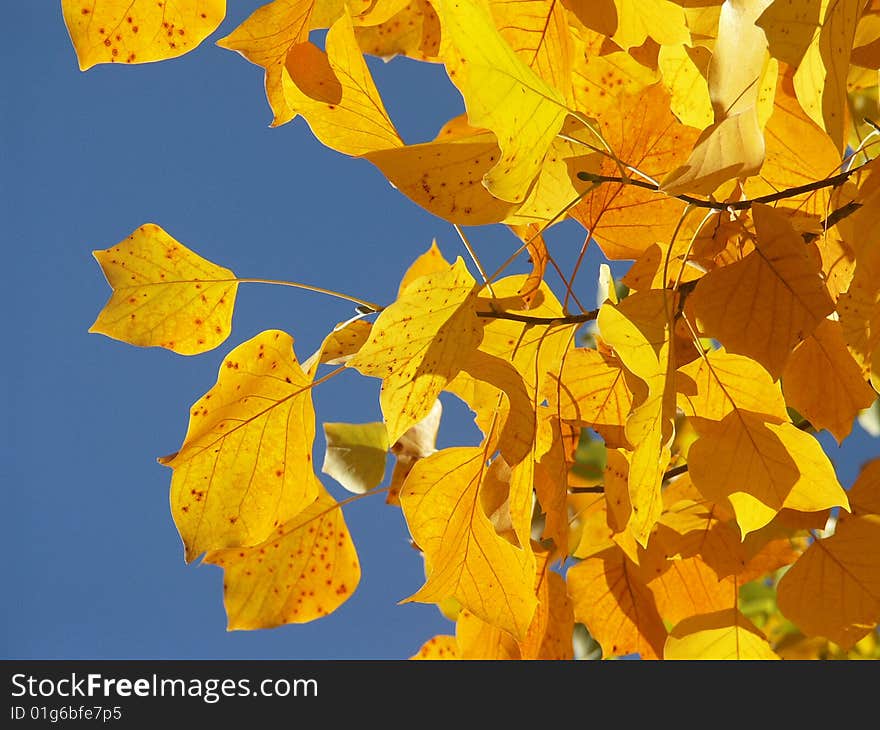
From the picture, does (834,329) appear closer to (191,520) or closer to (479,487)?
(479,487)

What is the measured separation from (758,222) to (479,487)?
178 millimetres

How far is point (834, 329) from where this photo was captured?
40cm

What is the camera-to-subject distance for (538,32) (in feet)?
1.14

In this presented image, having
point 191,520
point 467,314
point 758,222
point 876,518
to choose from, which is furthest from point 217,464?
point 876,518

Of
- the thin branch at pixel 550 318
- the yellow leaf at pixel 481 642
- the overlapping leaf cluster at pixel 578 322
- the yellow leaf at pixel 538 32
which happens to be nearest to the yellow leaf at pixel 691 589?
the overlapping leaf cluster at pixel 578 322

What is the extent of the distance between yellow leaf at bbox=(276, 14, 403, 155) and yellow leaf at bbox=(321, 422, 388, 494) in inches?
11.3

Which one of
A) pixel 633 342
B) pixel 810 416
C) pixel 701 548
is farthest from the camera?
pixel 701 548

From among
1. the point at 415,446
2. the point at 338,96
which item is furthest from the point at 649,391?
the point at 415,446

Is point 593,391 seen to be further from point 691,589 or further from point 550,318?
point 691,589

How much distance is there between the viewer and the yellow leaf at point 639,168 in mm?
391

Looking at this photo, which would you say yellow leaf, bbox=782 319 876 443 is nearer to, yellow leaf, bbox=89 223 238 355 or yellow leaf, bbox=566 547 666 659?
yellow leaf, bbox=566 547 666 659

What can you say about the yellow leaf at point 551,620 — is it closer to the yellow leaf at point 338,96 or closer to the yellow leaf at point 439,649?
the yellow leaf at point 439,649

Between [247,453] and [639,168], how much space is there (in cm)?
23

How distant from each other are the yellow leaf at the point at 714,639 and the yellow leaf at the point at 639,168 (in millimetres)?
232
